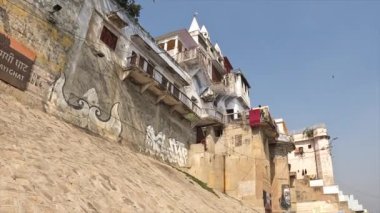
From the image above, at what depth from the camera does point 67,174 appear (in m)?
11.1

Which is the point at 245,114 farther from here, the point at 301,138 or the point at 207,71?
the point at 301,138

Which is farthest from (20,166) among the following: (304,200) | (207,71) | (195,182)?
(304,200)

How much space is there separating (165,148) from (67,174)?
1492 centimetres

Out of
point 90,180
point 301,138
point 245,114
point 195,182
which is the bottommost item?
point 90,180

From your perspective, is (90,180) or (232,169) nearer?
(90,180)

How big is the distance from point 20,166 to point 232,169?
2199cm

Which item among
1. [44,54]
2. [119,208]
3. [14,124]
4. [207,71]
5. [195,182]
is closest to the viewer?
[119,208]

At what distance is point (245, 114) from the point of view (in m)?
31.8

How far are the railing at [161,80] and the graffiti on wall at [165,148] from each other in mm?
3156

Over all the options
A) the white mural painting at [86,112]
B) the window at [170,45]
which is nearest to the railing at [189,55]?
the window at [170,45]

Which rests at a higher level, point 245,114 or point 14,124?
point 245,114

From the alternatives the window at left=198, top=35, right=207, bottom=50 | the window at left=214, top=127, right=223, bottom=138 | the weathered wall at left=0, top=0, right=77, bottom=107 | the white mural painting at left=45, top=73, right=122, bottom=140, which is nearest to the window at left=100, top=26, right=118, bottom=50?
the weathered wall at left=0, top=0, right=77, bottom=107

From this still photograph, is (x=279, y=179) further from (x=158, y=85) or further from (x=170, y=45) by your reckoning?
(x=170, y=45)

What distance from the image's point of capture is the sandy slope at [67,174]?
8789 millimetres
